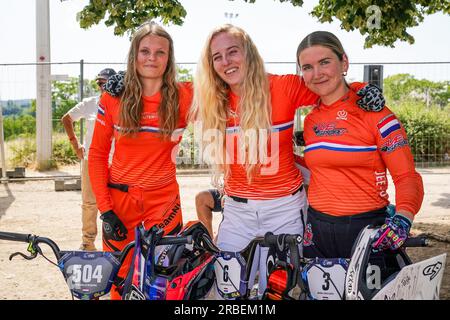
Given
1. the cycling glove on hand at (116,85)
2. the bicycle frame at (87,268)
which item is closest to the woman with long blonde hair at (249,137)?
the cycling glove on hand at (116,85)

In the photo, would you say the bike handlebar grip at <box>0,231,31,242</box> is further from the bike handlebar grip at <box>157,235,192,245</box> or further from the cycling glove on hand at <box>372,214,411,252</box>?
the cycling glove on hand at <box>372,214,411,252</box>

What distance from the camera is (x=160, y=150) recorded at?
3.59m

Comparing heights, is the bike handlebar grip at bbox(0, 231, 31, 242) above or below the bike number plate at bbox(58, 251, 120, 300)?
above

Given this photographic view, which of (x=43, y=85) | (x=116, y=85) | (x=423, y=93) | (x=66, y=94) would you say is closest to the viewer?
(x=116, y=85)

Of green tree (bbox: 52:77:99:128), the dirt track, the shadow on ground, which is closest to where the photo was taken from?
the dirt track

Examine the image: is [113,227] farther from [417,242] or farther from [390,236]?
[417,242]

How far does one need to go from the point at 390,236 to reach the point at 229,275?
0.79 m

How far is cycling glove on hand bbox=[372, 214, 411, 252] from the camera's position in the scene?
2521 millimetres

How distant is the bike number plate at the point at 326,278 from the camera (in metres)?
2.59

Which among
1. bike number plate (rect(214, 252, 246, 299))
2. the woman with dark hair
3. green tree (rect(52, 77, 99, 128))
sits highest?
green tree (rect(52, 77, 99, 128))

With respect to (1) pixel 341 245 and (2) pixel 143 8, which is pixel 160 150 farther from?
(2) pixel 143 8

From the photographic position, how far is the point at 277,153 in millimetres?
3270

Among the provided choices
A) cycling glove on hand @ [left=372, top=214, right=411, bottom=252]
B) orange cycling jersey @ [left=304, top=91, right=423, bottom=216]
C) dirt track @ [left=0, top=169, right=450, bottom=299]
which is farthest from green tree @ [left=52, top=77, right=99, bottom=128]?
cycling glove on hand @ [left=372, top=214, right=411, bottom=252]

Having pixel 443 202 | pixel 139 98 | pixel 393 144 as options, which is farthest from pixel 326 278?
pixel 443 202
